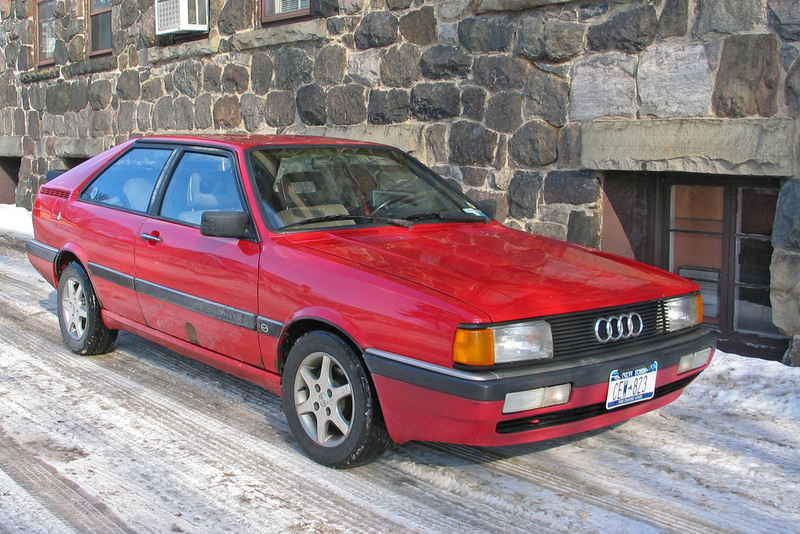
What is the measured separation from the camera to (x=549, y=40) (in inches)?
252

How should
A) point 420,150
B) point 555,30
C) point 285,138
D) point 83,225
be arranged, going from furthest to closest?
point 420,150, point 555,30, point 83,225, point 285,138

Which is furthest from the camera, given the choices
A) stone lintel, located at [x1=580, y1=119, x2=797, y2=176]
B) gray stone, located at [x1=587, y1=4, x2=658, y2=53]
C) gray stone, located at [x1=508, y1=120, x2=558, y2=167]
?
gray stone, located at [x1=508, y1=120, x2=558, y2=167]

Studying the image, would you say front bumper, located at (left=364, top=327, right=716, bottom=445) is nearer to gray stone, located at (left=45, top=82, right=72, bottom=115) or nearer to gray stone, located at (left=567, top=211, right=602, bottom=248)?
gray stone, located at (left=567, top=211, right=602, bottom=248)

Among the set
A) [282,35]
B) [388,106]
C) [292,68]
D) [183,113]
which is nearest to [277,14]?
[282,35]

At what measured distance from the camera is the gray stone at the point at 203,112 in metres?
9.99

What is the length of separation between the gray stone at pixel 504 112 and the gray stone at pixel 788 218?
7.23 feet

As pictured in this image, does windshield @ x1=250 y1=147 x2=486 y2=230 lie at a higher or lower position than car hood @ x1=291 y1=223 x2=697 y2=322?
higher

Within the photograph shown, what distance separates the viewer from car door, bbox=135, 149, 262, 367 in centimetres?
407

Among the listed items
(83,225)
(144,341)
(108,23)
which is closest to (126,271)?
(83,225)

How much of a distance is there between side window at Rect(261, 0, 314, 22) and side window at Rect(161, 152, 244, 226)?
4586mm

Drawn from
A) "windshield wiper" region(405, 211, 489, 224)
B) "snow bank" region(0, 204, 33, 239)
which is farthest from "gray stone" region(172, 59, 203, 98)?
"windshield wiper" region(405, 211, 489, 224)

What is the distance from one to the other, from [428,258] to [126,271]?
207 centimetres

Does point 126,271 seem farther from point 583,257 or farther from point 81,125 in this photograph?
point 81,125

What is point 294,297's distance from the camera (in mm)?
3750
